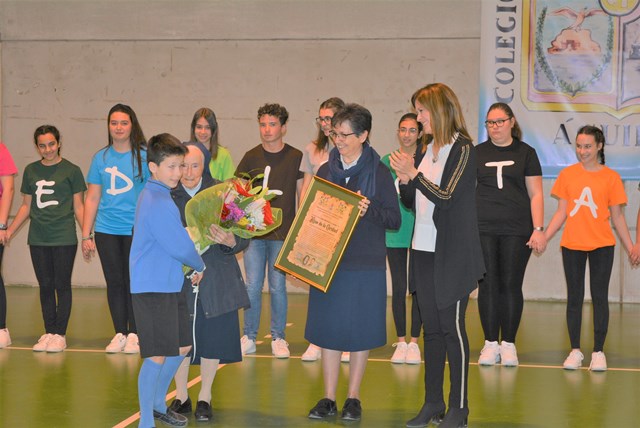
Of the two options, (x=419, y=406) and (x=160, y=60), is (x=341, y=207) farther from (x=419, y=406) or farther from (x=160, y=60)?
(x=160, y=60)

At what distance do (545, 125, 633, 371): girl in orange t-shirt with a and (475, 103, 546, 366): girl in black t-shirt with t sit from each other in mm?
203

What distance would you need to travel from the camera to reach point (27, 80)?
1009 cm

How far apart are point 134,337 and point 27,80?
462cm

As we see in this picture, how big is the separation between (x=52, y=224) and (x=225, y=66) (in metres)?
3.56

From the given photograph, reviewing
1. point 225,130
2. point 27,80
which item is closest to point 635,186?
point 225,130

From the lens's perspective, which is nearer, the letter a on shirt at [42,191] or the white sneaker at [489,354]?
the white sneaker at [489,354]

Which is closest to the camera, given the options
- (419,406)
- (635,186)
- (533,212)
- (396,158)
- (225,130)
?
(396,158)

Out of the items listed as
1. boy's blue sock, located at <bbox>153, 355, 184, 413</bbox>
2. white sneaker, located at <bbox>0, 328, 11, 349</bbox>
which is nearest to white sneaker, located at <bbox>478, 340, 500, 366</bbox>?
boy's blue sock, located at <bbox>153, 355, 184, 413</bbox>

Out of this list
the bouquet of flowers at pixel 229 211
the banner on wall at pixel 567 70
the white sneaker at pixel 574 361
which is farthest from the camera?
the banner on wall at pixel 567 70

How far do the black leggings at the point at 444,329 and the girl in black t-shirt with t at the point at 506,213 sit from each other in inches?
61.5

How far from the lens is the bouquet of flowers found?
179 inches

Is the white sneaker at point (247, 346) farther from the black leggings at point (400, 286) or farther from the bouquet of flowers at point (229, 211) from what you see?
the bouquet of flowers at point (229, 211)

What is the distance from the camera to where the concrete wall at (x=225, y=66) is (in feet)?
31.1

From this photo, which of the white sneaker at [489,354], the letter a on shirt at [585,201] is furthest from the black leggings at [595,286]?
the white sneaker at [489,354]
